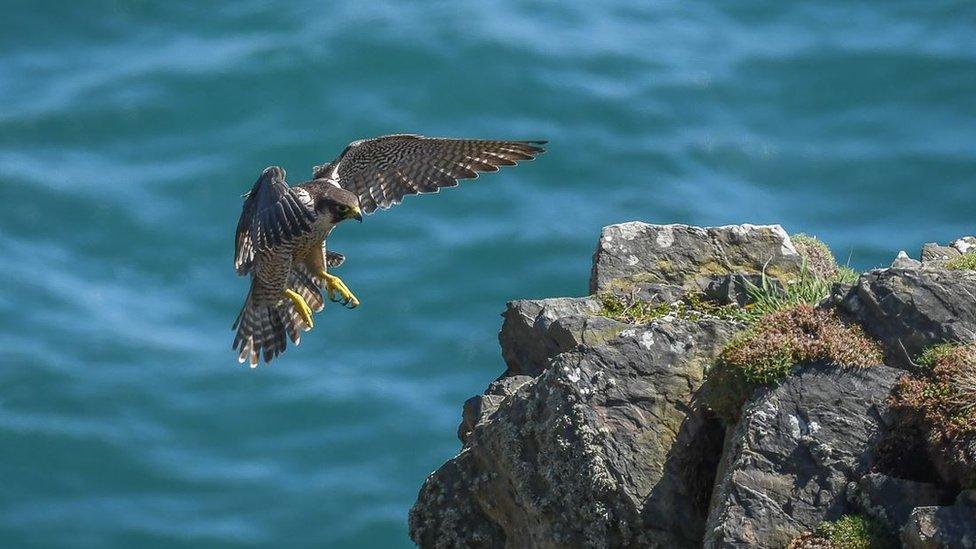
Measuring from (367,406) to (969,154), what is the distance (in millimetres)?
9395

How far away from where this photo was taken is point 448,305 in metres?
20.6

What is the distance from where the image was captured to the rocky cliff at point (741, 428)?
625cm

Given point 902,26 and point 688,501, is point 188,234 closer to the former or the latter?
point 902,26

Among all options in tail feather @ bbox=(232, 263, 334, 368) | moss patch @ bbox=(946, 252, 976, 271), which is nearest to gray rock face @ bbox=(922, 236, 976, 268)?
moss patch @ bbox=(946, 252, 976, 271)

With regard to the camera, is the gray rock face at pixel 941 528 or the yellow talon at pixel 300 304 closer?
the gray rock face at pixel 941 528

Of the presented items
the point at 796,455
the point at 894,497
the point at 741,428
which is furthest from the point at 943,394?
the point at 741,428

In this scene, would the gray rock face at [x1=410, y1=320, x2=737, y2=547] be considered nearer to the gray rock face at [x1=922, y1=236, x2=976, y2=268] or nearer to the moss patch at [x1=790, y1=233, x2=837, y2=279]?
the moss patch at [x1=790, y1=233, x2=837, y2=279]

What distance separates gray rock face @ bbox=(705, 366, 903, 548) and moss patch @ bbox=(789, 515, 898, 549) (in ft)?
0.22

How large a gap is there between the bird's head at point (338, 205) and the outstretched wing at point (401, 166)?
63 cm

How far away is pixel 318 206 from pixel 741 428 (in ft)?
15.3

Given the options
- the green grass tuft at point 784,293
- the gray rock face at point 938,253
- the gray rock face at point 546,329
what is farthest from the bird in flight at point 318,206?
the gray rock face at point 938,253

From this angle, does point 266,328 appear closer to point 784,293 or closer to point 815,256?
point 815,256

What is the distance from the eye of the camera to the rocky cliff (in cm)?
625

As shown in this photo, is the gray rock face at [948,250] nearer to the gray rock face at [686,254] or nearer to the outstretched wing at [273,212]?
the gray rock face at [686,254]
